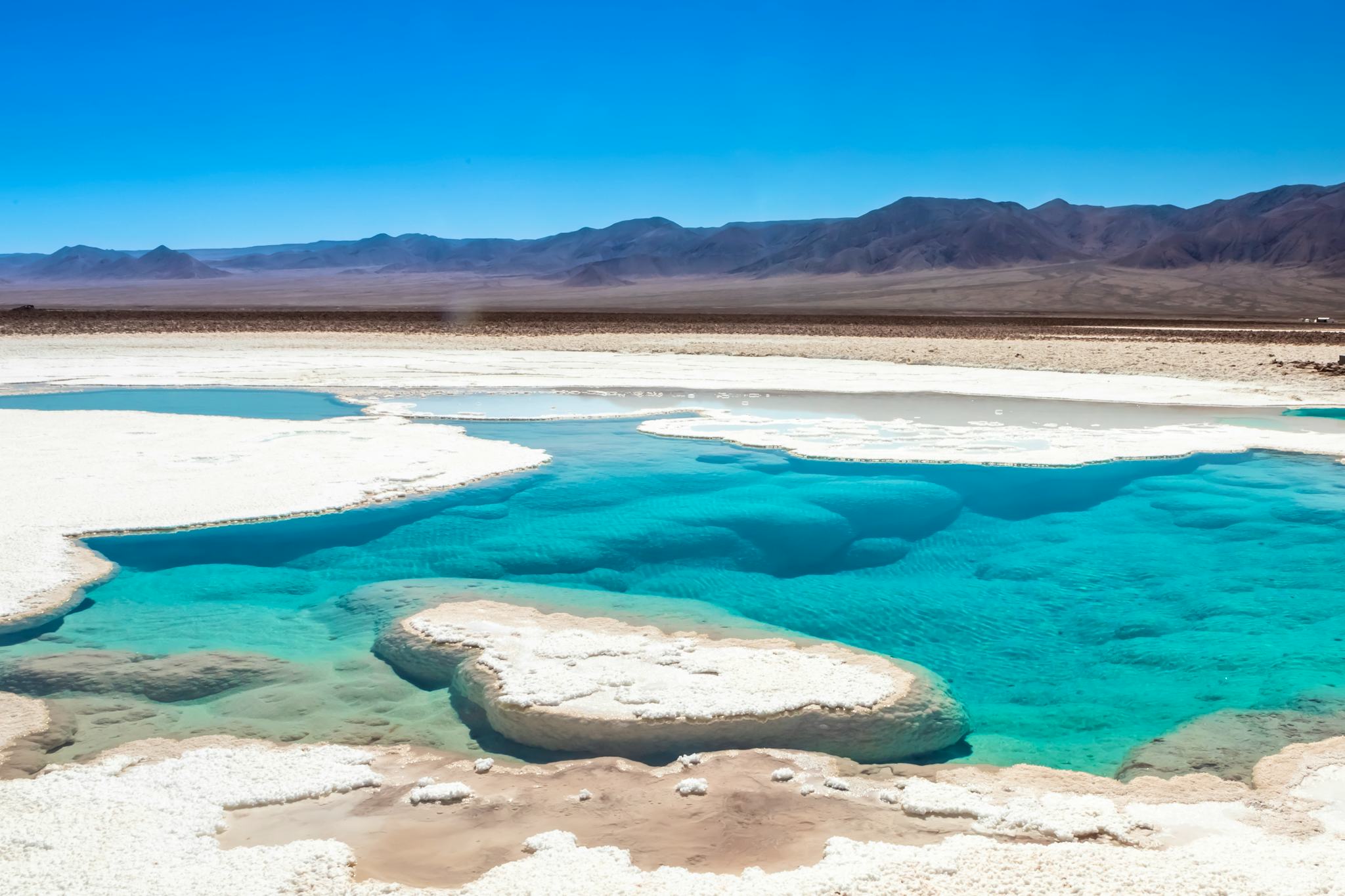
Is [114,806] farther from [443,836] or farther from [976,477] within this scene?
[976,477]

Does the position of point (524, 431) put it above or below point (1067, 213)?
below

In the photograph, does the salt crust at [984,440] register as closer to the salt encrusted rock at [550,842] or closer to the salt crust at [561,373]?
the salt crust at [561,373]

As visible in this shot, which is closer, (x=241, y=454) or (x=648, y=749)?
(x=648, y=749)

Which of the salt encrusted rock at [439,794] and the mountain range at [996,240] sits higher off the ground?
the mountain range at [996,240]

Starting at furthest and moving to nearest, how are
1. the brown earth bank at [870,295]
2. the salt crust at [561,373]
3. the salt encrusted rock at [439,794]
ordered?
the brown earth bank at [870,295], the salt crust at [561,373], the salt encrusted rock at [439,794]

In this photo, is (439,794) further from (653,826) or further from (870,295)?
(870,295)

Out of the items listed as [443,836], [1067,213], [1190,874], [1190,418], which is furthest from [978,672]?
[1067,213]

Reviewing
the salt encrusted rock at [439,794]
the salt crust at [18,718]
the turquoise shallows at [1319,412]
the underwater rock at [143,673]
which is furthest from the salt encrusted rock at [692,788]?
the turquoise shallows at [1319,412]
